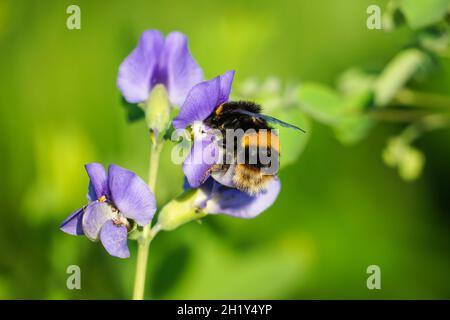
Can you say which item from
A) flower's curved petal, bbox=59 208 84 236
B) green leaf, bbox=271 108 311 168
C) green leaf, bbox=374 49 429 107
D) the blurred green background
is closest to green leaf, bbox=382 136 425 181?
green leaf, bbox=374 49 429 107

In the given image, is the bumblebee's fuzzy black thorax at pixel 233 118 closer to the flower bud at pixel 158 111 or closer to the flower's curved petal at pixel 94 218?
the flower bud at pixel 158 111

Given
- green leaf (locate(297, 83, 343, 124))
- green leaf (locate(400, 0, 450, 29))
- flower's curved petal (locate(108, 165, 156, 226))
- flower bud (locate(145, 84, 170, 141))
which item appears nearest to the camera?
flower's curved petal (locate(108, 165, 156, 226))

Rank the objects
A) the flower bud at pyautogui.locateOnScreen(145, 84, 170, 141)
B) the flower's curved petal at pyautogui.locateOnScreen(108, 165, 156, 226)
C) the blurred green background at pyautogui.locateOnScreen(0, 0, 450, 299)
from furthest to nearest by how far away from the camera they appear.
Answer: the blurred green background at pyautogui.locateOnScreen(0, 0, 450, 299), the flower bud at pyautogui.locateOnScreen(145, 84, 170, 141), the flower's curved petal at pyautogui.locateOnScreen(108, 165, 156, 226)

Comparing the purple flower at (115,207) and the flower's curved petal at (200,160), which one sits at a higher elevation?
the flower's curved petal at (200,160)

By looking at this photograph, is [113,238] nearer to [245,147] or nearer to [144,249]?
[144,249]

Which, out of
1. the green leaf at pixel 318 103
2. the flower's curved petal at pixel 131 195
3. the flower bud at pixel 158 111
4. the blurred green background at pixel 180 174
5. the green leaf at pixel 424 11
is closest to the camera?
the flower's curved petal at pixel 131 195

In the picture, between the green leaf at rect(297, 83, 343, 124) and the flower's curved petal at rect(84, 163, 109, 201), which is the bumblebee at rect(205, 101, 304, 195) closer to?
the flower's curved petal at rect(84, 163, 109, 201)

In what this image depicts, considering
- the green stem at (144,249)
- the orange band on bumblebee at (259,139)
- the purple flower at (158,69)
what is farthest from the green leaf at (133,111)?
the orange band on bumblebee at (259,139)
